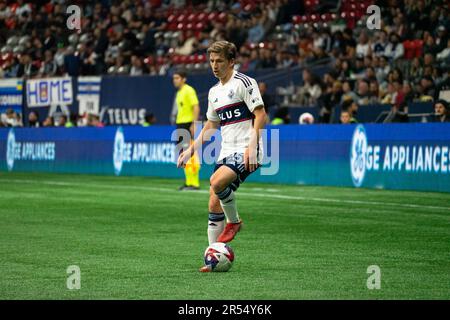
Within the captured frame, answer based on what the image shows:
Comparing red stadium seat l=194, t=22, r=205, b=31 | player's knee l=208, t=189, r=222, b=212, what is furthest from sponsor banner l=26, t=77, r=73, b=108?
player's knee l=208, t=189, r=222, b=212

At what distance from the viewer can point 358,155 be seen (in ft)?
72.2

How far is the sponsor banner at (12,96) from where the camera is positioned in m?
37.7

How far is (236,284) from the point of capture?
29.7 ft

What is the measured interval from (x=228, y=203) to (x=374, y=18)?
17.6 m

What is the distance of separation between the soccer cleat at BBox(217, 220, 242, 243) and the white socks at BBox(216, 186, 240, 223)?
0.16 ft

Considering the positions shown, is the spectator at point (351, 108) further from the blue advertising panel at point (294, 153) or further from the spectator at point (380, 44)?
the spectator at point (380, 44)

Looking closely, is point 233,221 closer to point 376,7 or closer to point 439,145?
point 439,145

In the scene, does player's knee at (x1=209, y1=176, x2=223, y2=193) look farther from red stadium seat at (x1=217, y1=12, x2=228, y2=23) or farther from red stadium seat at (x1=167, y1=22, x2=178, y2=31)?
red stadium seat at (x1=167, y1=22, x2=178, y2=31)

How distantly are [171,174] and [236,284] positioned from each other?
60.7 feet

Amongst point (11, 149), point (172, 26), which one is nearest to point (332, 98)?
point (11, 149)

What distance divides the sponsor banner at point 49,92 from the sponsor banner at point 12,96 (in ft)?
1.42

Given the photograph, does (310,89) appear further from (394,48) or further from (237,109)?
(237,109)
